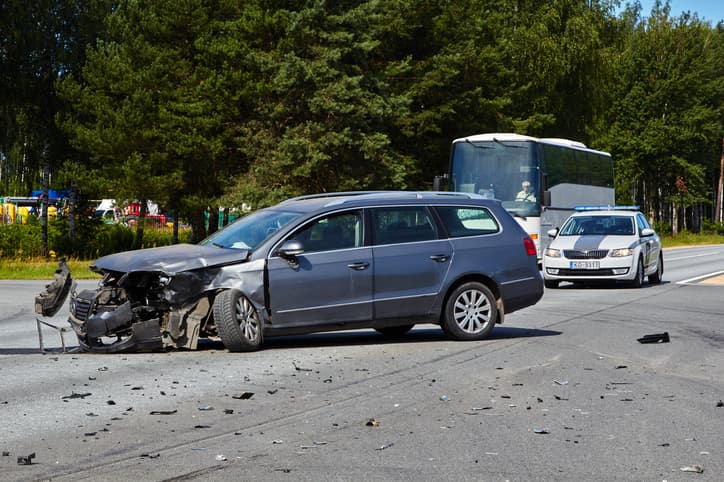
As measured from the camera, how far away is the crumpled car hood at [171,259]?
10.7m

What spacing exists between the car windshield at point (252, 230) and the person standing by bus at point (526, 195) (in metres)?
16.3

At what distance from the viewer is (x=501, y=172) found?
92.9 feet

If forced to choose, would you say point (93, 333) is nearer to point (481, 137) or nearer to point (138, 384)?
point (138, 384)

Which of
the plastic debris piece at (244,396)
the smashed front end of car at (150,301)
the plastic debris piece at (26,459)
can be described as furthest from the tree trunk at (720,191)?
the plastic debris piece at (26,459)

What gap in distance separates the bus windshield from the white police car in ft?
11.8

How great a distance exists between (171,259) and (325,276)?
1.68 metres

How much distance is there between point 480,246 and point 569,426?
5.41 m

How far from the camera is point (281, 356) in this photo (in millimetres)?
10969

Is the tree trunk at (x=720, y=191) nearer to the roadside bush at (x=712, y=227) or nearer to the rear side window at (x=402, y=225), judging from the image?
the roadside bush at (x=712, y=227)

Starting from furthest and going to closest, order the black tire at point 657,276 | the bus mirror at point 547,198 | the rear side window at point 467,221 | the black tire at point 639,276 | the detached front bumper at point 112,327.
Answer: the bus mirror at point 547,198
the black tire at point 657,276
the black tire at point 639,276
the rear side window at point 467,221
the detached front bumper at point 112,327

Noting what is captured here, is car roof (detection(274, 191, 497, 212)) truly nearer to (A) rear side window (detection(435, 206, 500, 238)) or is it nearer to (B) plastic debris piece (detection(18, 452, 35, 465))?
(A) rear side window (detection(435, 206, 500, 238))

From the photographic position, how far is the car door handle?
1163cm

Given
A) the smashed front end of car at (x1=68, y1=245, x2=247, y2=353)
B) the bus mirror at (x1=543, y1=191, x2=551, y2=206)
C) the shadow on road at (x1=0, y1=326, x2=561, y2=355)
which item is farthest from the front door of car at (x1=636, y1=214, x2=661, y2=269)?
the smashed front end of car at (x1=68, y1=245, x2=247, y2=353)

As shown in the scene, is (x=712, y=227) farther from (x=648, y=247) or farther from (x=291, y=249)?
(x=291, y=249)
